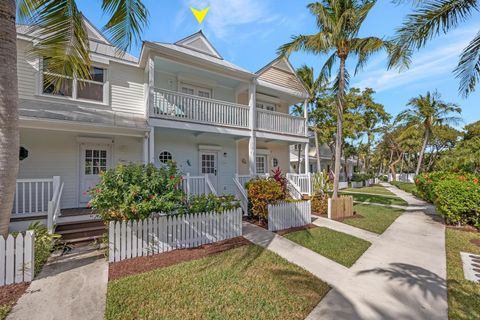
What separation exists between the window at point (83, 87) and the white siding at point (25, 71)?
0.34 m

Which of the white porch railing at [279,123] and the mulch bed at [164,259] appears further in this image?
the white porch railing at [279,123]

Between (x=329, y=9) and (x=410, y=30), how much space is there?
4.17m

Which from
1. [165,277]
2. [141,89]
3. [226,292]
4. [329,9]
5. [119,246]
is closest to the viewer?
[226,292]

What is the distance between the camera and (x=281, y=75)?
13.5 m

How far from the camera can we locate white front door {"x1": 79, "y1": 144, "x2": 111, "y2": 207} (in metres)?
8.70

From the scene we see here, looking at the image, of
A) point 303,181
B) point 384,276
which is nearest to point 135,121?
point 303,181

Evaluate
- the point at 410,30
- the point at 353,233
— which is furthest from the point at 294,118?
the point at 353,233

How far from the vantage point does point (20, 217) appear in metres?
6.08

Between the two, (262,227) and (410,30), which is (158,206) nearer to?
(262,227)

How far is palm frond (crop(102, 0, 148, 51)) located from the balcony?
266 cm

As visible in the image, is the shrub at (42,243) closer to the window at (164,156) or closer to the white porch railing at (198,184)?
the white porch railing at (198,184)

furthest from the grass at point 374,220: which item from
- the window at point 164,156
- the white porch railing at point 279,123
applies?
the window at point 164,156

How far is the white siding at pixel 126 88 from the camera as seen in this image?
964 centimetres

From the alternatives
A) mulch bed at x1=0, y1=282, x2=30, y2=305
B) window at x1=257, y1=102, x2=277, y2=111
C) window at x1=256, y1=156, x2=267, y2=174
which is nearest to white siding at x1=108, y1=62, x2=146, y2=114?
window at x1=257, y1=102, x2=277, y2=111
